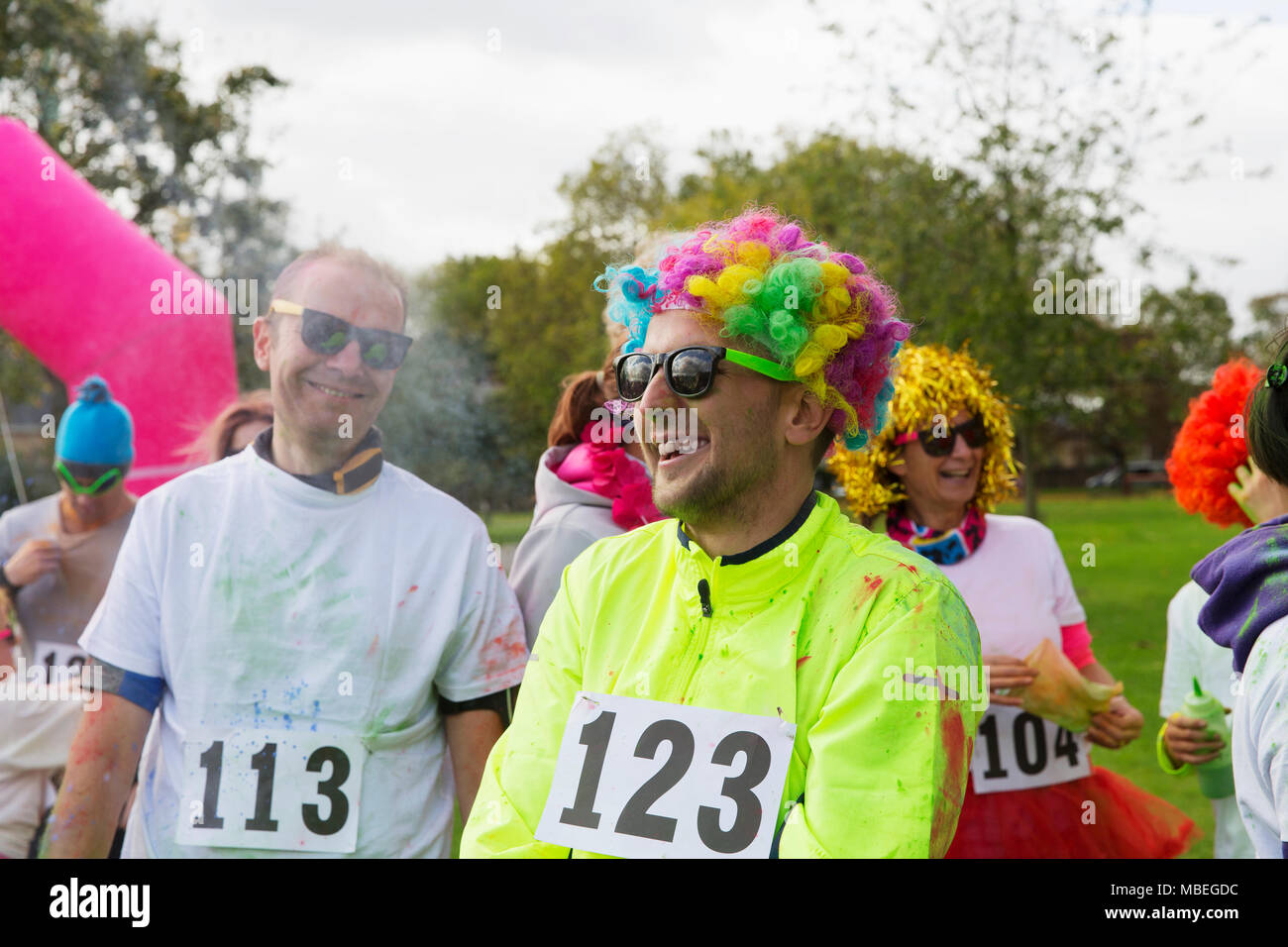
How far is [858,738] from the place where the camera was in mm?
2023

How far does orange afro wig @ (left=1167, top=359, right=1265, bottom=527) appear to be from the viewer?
12.3 ft

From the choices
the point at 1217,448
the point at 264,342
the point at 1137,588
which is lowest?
the point at 1137,588

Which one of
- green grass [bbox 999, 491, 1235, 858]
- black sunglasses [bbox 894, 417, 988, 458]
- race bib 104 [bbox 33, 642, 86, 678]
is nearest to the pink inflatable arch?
race bib 104 [bbox 33, 642, 86, 678]

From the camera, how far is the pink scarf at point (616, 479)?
328cm

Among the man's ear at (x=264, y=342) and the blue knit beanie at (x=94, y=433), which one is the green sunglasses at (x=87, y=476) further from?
the man's ear at (x=264, y=342)

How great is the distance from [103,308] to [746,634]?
4474mm

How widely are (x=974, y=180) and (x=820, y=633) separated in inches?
424

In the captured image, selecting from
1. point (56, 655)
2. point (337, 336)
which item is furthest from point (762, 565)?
point (56, 655)

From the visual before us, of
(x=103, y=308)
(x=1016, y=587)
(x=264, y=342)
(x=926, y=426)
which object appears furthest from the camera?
(x=103, y=308)

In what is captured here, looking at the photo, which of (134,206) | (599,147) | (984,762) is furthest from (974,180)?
(599,147)

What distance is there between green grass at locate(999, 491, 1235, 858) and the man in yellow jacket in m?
2.01

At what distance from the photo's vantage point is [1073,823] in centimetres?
378

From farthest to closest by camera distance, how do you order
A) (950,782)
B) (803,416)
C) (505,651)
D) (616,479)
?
(616,479), (505,651), (803,416), (950,782)

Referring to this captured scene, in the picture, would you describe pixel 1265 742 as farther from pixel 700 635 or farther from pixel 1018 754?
pixel 1018 754
